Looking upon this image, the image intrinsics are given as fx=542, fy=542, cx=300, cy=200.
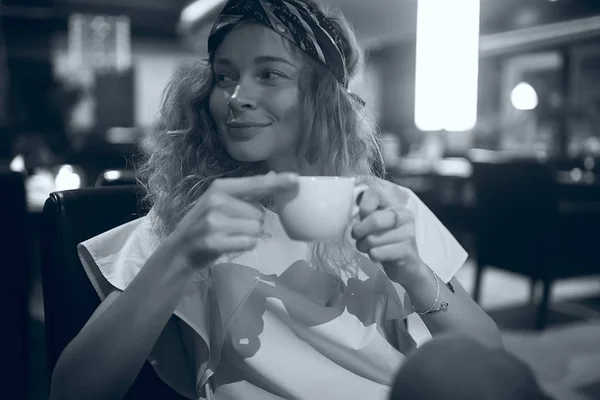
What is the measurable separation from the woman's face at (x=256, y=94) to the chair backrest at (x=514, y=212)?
8.08 ft

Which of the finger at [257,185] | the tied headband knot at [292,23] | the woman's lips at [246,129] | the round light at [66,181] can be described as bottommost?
the round light at [66,181]

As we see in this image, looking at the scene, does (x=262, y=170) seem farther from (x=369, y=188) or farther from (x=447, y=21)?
(x=447, y=21)

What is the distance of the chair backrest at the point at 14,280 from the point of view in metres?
1.50

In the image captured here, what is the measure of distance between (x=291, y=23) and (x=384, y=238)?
43 cm

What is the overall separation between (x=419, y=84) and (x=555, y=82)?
99.2 inches

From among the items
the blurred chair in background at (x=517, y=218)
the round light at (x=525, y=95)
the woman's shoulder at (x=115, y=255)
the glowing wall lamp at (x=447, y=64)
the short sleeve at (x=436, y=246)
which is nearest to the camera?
the woman's shoulder at (x=115, y=255)

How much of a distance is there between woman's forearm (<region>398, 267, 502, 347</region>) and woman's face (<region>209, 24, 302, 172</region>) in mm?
328

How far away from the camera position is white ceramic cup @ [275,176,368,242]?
662 millimetres

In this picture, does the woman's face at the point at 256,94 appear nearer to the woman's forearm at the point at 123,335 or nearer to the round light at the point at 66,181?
the woman's forearm at the point at 123,335

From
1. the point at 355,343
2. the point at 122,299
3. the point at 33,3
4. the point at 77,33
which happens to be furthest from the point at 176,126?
the point at 33,3

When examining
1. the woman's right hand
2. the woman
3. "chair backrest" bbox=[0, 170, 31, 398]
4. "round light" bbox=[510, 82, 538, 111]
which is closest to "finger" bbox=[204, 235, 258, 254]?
the woman's right hand

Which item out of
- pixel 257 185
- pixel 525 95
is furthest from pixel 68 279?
pixel 525 95

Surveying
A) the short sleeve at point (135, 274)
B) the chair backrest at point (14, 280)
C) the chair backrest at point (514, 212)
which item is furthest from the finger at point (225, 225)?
the chair backrest at point (514, 212)

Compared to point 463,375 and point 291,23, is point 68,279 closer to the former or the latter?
point 291,23
